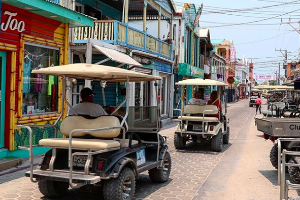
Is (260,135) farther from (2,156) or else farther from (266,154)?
(2,156)

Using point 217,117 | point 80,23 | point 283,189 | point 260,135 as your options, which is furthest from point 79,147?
point 260,135

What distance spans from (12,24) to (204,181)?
559 cm

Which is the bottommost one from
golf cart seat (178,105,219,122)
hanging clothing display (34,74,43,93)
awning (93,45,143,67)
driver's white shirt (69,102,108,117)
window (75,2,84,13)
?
golf cart seat (178,105,219,122)

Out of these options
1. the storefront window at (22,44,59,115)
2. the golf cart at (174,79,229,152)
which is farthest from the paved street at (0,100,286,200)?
the storefront window at (22,44,59,115)

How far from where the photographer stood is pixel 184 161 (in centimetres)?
950

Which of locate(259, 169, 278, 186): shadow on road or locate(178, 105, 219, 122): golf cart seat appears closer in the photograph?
locate(259, 169, 278, 186): shadow on road

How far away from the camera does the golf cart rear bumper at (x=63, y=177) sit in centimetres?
496

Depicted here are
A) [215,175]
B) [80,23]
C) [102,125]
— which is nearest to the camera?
[102,125]

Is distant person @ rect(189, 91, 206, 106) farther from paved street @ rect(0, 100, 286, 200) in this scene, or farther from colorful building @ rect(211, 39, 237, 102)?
colorful building @ rect(211, 39, 237, 102)

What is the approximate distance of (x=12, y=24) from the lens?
28.0 feet

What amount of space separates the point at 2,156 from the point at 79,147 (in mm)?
3951

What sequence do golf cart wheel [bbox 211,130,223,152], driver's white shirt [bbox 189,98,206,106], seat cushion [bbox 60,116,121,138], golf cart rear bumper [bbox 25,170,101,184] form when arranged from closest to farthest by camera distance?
1. golf cart rear bumper [bbox 25,170,101,184]
2. seat cushion [bbox 60,116,121,138]
3. golf cart wheel [bbox 211,130,223,152]
4. driver's white shirt [bbox 189,98,206,106]

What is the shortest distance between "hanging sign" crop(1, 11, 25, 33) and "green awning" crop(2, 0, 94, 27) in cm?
25

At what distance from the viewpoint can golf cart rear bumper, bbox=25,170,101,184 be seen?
16.3 feet
